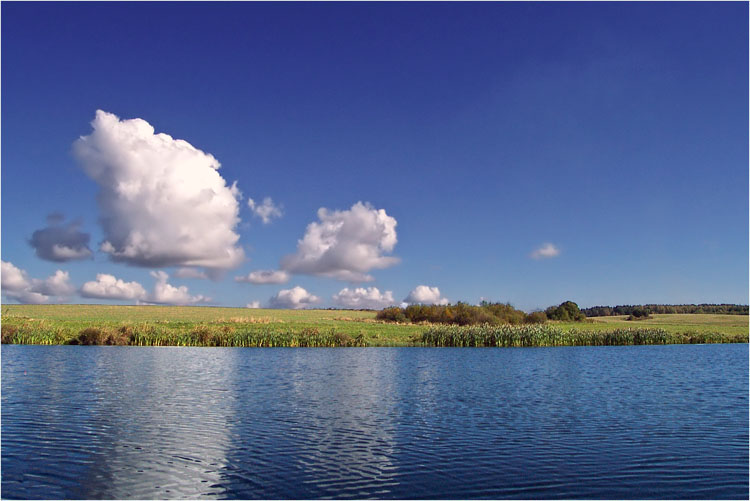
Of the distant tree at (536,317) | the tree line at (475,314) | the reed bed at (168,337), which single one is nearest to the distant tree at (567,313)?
the tree line at (475,314)

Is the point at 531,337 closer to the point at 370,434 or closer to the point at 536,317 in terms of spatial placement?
the point at 370,434

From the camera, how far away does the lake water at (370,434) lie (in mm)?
14125

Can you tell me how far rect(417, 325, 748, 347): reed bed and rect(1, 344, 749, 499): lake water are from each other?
29374 millimetres

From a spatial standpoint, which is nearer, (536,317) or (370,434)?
(370,434)

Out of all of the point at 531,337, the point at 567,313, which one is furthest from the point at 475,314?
the point at 531,337

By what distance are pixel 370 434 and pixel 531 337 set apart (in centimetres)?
5381

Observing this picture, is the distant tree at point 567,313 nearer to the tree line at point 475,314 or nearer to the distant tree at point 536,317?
the tree line at point 475,314

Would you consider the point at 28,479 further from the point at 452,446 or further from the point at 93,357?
the point at 93,357

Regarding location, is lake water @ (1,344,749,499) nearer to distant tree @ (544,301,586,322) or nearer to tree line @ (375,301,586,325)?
tree line @ (375,301,586,325)

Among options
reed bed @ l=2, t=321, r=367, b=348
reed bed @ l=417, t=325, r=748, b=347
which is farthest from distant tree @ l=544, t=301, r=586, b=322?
reed bed @ l=2, t=321, r=367, b=348

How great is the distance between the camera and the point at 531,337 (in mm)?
69188

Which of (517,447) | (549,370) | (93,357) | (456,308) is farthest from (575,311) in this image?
(517,447)

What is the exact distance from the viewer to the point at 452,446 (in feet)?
58.2

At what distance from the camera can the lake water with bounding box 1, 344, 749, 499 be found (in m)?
14.1
